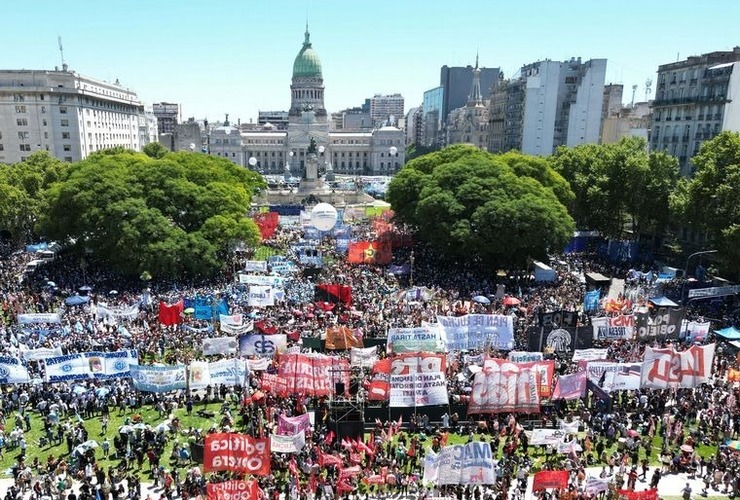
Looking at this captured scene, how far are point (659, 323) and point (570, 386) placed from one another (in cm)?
838

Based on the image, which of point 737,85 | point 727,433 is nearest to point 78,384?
point 727,433

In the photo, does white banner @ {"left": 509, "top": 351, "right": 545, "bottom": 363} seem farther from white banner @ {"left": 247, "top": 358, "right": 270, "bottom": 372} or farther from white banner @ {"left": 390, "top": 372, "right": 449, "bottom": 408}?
white banner @ {"left": 247, "top": 358, "right": 270, "bottom": 372}

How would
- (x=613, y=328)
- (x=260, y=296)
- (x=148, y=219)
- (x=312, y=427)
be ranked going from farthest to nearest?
(x=148, y=219) → (x=260, y=296) → (x=613, y=328) → (x=312, y=427)

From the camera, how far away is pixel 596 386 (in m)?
22.0

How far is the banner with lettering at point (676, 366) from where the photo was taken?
21891 mm

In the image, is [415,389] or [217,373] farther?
[217,373]

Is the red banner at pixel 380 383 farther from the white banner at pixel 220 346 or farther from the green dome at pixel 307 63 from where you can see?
the green dome at pixel 307 63

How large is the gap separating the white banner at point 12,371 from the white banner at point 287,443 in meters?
10.2

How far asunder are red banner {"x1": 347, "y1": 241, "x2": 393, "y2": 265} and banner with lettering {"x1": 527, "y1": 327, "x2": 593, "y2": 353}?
20.2 meters

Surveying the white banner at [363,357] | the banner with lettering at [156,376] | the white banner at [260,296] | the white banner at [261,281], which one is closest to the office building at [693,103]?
the white banner at [261,281]

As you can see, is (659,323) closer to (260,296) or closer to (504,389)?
(504,389)

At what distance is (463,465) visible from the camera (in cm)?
1655

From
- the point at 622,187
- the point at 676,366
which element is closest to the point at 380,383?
the point at 676,366

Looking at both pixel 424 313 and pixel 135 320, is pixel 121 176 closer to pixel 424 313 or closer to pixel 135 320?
pixel 135 320
